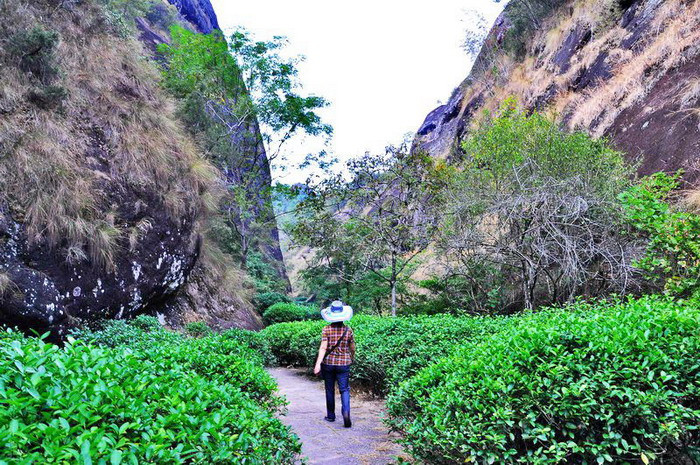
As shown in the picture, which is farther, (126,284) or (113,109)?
(113,109)

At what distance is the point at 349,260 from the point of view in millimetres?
15641

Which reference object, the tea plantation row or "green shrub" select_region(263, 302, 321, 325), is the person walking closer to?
the tea plantation row

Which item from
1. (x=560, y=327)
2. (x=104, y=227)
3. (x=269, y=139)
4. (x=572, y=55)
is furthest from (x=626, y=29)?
(x=104, y=227)

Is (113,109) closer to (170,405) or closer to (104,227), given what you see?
(104,227)

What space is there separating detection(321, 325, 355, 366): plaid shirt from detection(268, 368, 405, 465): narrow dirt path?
30.7 inches

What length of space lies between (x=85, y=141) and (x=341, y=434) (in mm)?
8806

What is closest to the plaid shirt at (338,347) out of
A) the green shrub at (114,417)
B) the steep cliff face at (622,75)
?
the green shrub at (114,417)

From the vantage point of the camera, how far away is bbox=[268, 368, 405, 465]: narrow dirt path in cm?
428

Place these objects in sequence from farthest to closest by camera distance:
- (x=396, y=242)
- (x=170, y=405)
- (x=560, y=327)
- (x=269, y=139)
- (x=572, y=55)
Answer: (x=269, y=139) < (x=572, y=55) < (x=396, y=242) < (x=560, y=327) < (x=170, y=405)

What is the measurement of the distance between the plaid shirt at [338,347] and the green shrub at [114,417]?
2.40 metres

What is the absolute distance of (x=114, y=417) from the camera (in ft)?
6.45

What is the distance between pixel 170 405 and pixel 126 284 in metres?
7.87

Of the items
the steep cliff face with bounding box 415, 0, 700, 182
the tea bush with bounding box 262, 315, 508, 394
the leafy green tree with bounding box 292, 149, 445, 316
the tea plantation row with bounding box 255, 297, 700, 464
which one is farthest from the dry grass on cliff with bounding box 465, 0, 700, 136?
the tea plantation row with bounding box 255, 297, 700, 464

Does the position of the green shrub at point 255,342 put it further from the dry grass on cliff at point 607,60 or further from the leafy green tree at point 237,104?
the dry grass on cliff at point 607,60
